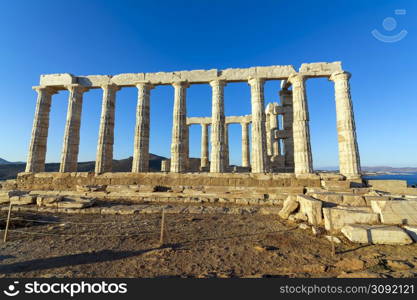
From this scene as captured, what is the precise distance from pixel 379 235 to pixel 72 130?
22283mm

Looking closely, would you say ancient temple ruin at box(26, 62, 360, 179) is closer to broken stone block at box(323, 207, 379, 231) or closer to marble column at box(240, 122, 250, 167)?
broken stone block at box(323, 207, 379, 231)

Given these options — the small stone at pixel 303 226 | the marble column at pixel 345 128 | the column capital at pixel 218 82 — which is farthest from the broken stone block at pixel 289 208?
the column capital at pixel 218 82

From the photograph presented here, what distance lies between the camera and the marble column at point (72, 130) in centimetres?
1725

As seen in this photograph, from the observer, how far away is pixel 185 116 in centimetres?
1752

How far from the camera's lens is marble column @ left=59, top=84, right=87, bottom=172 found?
56.6ft

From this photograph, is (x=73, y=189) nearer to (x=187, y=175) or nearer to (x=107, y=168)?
(x=107, y=168)

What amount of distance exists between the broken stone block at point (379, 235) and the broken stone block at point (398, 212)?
2.54 feet

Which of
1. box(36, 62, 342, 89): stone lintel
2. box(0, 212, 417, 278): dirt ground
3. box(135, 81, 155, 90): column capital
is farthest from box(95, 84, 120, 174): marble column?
box(0, 212, 417, 278): dirt ground

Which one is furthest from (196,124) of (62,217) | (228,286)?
(228,286)

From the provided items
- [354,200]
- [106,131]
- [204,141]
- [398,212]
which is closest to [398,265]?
[398,212]

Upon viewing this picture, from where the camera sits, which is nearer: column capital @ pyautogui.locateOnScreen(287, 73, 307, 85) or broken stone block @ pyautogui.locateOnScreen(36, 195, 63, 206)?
broken stone block @ pyautogui.locateOnScreen(36, 195, 63, 206)

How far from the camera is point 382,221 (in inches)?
231

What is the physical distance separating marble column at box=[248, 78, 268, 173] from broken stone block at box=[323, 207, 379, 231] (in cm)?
931

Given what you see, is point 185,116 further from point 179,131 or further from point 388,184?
point 388,184
